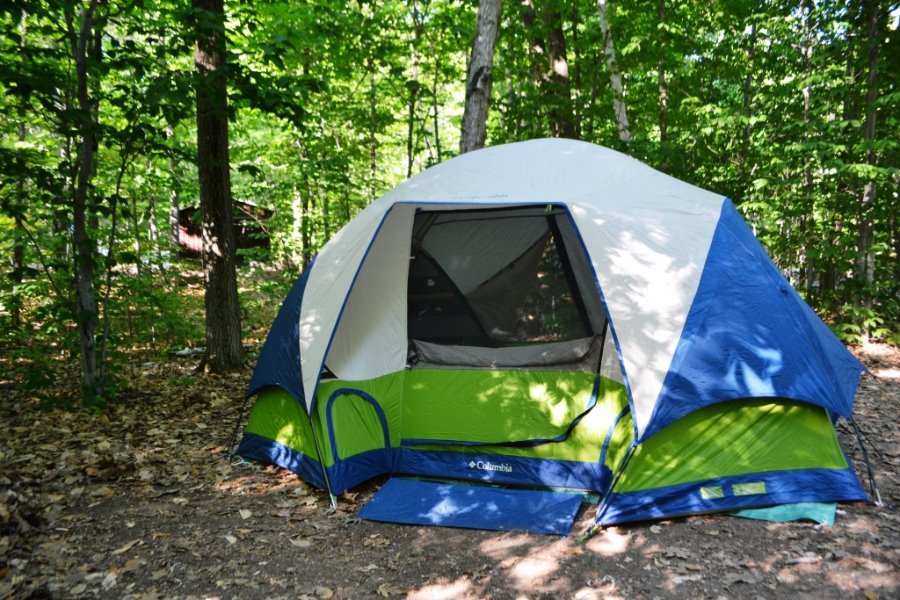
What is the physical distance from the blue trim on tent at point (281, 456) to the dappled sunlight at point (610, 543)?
1747 mm

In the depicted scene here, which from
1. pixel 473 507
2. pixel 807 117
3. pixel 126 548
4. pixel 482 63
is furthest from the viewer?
pixel 807 117

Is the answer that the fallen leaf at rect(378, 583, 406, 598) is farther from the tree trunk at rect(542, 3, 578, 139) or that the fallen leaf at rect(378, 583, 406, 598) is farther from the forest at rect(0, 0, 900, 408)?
the tree trunk at rect(542, 3, 578, 139)

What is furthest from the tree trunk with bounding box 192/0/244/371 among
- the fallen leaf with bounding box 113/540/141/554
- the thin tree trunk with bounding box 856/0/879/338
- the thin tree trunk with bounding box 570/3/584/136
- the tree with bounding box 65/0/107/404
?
the thin tree trunk with bounding box 856/0/879/338

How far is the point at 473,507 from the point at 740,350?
1.83 m

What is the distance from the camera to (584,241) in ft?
13.2

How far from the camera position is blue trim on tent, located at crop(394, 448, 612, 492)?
4148 millimetres

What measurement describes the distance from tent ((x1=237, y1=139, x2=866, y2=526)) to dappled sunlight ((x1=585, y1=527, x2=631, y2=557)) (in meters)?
0.08

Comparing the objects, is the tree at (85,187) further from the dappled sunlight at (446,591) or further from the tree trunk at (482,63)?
the dappled sunlight at (446,591)

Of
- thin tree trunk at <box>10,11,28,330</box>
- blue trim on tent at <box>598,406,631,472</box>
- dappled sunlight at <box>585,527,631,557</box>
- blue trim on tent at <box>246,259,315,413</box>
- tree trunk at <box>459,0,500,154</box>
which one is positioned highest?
tree trunk at <box>459,0,500,154</box>

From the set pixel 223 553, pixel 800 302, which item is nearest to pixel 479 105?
pixel 800 302

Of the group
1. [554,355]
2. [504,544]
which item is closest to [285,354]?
[554,355]

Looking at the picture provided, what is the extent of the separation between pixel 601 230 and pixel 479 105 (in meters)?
3.00

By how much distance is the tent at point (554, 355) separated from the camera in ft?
12.1

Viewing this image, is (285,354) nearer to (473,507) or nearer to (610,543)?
(473,507)
